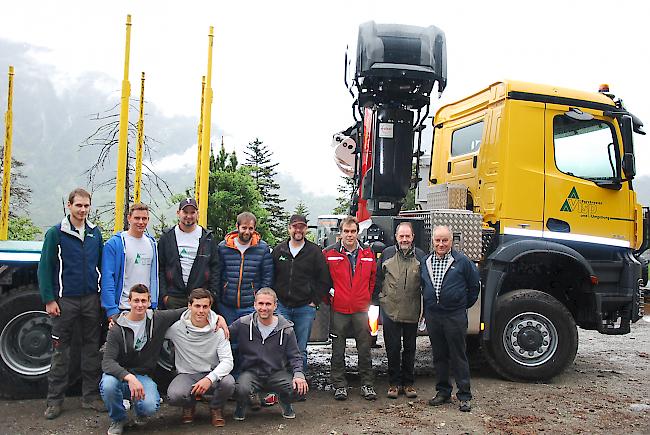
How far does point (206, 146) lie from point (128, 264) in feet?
8.63

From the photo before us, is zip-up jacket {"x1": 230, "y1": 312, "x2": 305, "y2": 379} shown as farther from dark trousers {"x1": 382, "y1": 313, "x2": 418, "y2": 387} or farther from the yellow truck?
the yellow truck

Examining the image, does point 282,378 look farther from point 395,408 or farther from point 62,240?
point 62,240

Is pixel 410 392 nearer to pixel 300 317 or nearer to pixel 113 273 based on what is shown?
pixel 300 317

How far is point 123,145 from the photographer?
272 inches

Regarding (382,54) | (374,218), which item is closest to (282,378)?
(374,218)

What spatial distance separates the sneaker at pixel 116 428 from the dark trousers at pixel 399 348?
2457mm

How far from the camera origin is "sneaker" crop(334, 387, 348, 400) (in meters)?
5.82

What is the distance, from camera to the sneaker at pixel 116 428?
4.67 m

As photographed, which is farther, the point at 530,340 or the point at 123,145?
the point at 123,145

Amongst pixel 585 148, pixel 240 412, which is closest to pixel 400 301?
pixel 240 412

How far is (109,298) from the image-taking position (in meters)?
5.11

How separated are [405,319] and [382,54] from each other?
2976mm

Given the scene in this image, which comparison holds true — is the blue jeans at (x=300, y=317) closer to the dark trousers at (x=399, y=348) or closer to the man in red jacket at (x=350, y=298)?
the man in red jacket at (x=350, y=298)

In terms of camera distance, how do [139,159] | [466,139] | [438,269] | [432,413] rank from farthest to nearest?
[466,139] < [139,159] < [438,269] < [432,413]
